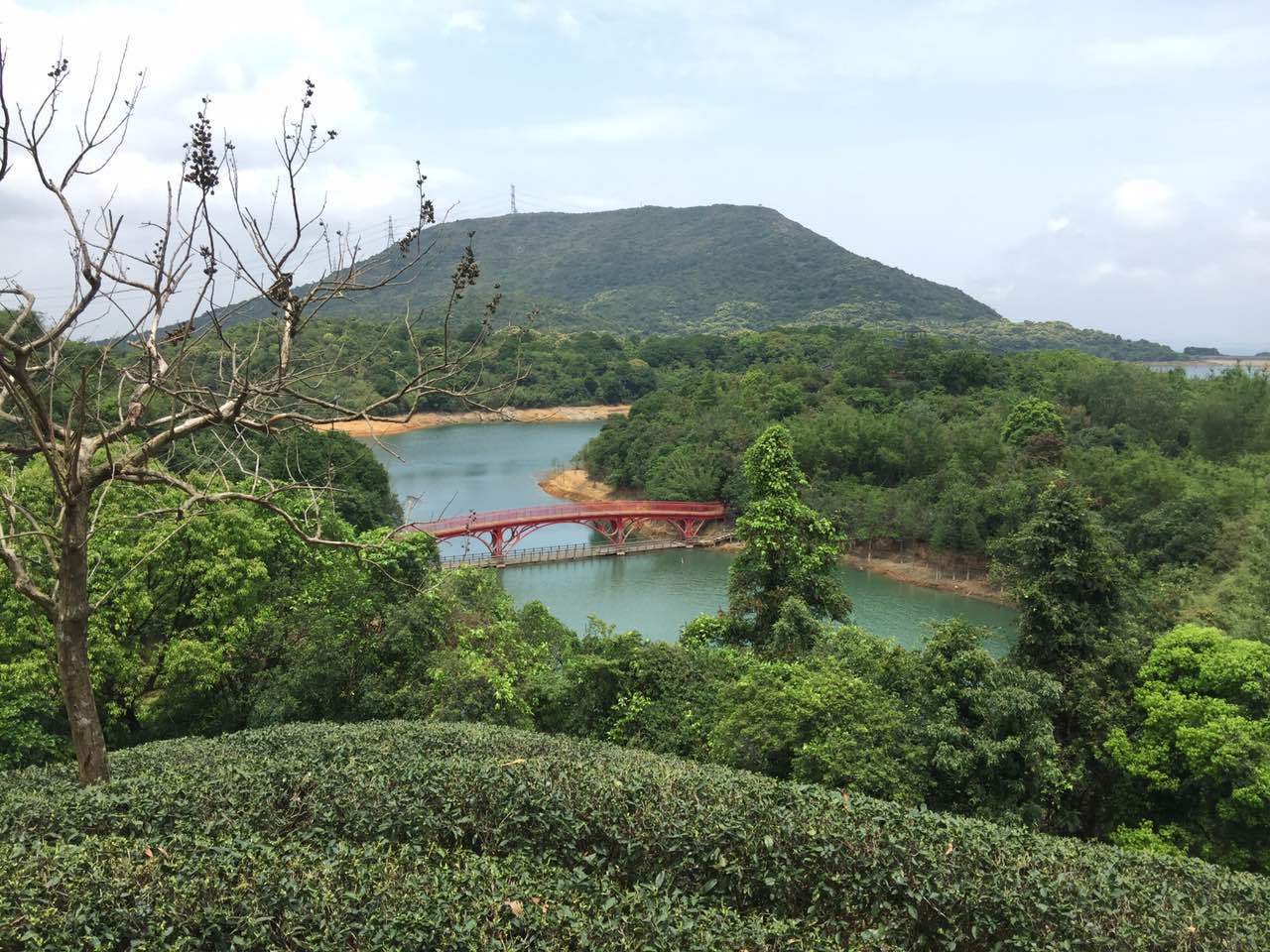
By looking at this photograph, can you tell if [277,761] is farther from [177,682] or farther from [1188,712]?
[1188,712]

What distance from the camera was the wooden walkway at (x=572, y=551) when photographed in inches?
990

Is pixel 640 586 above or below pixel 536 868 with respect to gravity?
below

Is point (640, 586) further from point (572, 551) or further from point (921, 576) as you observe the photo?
point (921, 576)

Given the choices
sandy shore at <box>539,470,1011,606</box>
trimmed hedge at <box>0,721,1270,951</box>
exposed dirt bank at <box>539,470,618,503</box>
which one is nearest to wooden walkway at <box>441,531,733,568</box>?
sandy shore at <box>539,470,1011,606</box>

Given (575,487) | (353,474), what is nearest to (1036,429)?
(575,487)

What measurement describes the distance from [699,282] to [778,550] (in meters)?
119

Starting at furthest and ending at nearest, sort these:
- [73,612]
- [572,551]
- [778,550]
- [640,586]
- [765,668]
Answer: [572,551]
[640,586]
[778,550]
[765,668]
[73,612]

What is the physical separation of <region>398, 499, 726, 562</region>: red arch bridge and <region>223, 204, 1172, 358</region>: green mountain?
5266cm

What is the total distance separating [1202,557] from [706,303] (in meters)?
102

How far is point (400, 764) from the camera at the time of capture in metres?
5.50

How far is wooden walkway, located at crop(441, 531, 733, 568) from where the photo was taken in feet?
82.5

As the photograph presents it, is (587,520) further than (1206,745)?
Yes

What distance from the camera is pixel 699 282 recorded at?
419 ft

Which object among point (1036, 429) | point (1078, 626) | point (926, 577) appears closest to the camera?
point (1078, 626)
